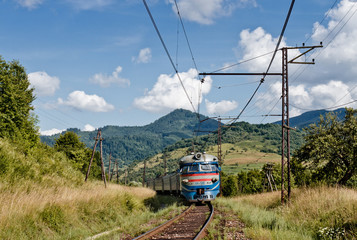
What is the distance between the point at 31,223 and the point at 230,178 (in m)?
69.8

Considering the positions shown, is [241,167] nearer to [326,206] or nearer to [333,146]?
[333,146]

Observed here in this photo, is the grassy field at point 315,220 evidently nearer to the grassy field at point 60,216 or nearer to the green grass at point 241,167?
the grassy field at point 60,216

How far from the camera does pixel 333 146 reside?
102 ft

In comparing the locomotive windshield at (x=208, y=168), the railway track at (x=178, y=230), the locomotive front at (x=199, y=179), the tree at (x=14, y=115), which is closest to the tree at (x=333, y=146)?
the locomotive windshield at (x=208, y=168)

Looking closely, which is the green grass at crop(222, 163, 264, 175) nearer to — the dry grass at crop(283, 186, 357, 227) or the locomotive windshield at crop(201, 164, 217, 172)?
the locomotive windshield at crop(201, 164, 217, 172)

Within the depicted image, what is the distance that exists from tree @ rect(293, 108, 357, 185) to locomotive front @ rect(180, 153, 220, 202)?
1606cm

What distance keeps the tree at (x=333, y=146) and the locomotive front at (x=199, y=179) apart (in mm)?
16059

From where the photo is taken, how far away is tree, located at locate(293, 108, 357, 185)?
30.8 metres

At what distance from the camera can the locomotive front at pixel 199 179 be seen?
20.2 meters

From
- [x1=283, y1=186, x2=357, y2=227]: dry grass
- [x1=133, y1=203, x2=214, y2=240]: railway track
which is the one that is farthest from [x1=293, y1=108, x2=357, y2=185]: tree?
[x1=133, y1=203, x2=214, y2=240]: railway track

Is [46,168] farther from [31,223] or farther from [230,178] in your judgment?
[230,178]

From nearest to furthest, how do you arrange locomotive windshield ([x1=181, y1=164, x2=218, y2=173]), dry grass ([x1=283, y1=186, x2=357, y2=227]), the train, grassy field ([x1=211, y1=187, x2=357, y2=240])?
grassy field ([x1=211, y1=187, x2=357, y2=240]) → dry grass ([x1=283, y1=186, x2=357, y2=227]) → the train → locomotive windshield ([x1=181, y1=164, x2=218, y2=173])

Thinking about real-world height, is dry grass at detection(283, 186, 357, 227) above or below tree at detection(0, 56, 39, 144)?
below

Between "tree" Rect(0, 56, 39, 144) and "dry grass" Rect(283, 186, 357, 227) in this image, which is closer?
"dry grass" Rect(283, 186, 357, 227)
